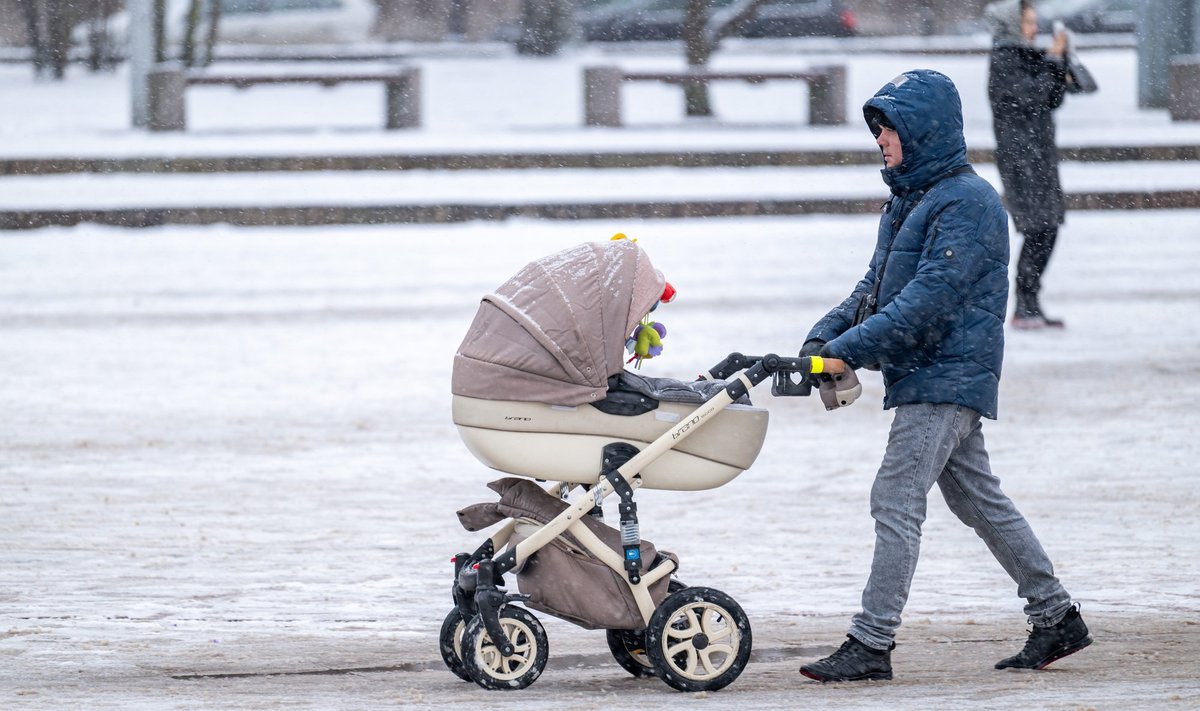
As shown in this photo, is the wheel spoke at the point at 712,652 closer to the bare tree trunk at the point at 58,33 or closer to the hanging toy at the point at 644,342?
the hanging toy at the point at 644,342

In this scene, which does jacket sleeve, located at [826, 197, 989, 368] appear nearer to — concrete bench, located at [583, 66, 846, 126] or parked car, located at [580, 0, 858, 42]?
concrete bench, located at [583, 66, 846, 126]

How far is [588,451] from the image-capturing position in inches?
186

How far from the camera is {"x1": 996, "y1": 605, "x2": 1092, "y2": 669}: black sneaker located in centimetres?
492

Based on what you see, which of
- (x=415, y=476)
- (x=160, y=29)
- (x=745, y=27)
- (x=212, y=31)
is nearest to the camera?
(x=415, y=476)

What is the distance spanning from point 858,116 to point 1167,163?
6321 mm

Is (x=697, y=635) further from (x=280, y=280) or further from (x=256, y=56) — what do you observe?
(x=256, y=56)

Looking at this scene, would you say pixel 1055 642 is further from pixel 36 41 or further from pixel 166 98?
pixel 36 41

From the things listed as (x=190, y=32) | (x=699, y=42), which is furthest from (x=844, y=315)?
(x=190, y=32)

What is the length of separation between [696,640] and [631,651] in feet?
1.00

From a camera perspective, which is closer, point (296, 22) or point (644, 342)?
point (644, 342)

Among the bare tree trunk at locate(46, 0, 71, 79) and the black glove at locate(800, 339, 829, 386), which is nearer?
the black glove at locate(800, 339, 829, 386)

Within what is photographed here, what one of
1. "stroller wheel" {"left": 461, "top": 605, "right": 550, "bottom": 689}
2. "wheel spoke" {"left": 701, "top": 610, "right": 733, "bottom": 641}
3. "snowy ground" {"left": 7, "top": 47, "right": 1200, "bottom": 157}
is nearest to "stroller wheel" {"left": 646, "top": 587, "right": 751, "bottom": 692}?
"wheel spoke" {"left": 701, "top": 610, "right": 733, "bottom": 641}

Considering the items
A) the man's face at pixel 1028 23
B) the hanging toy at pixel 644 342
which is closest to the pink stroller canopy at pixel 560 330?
the hanging toy at pixel 644 342

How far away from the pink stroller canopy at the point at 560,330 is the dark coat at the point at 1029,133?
6.50 m
